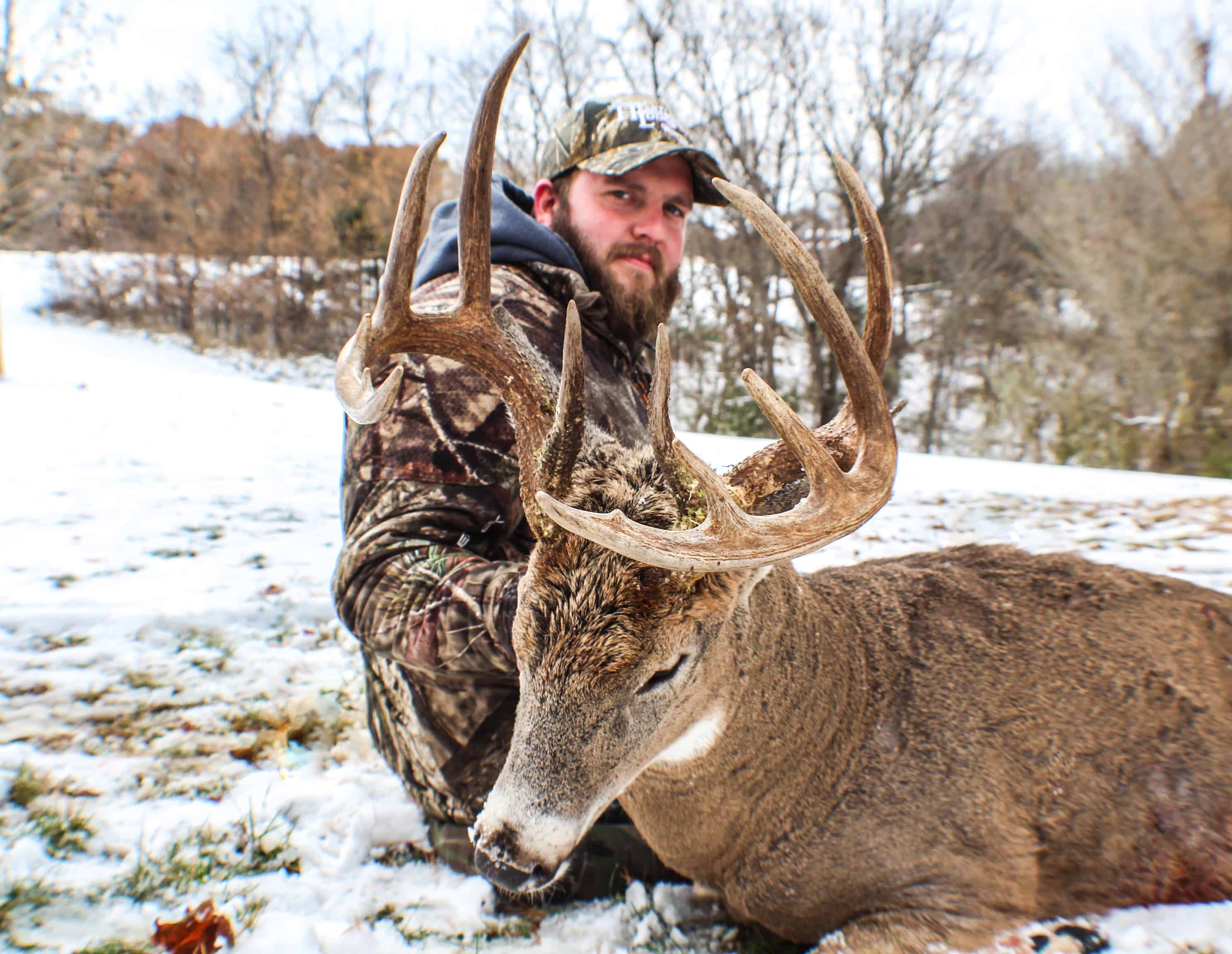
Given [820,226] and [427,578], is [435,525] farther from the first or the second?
[820,226]

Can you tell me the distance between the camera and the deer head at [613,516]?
1.63 m

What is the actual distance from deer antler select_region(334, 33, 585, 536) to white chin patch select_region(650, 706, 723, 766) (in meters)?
0.72

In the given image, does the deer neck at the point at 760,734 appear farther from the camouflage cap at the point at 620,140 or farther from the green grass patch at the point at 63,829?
the camouflage cap at the point at 620,140

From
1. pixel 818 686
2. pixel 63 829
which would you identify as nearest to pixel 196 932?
pixel 63 829

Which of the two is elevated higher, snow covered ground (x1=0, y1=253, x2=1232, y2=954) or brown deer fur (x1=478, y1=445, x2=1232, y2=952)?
brown deer fur (x1=478, y1=445, x2=1232, y2=952)

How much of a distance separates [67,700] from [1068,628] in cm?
375

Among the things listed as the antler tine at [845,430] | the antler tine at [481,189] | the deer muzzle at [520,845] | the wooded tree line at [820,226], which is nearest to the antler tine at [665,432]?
the antler tine at [845,430]

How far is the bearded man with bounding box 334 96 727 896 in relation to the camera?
2.23m

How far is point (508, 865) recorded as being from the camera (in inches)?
68.1

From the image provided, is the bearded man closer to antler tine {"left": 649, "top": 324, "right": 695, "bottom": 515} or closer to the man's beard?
the man's beard

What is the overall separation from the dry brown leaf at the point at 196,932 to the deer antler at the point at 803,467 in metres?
1.51

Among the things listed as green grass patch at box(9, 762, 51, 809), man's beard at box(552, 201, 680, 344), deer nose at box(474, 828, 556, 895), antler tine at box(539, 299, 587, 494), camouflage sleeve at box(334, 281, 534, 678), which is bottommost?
green grass patch at box(9, 762, 51, 809)

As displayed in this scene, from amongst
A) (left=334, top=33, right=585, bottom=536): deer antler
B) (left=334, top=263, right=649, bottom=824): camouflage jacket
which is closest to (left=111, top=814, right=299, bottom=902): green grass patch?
(left=334, top=263, right=649, bottom=824): camouflage jacket

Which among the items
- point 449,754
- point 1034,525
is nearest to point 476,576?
point 449,754
